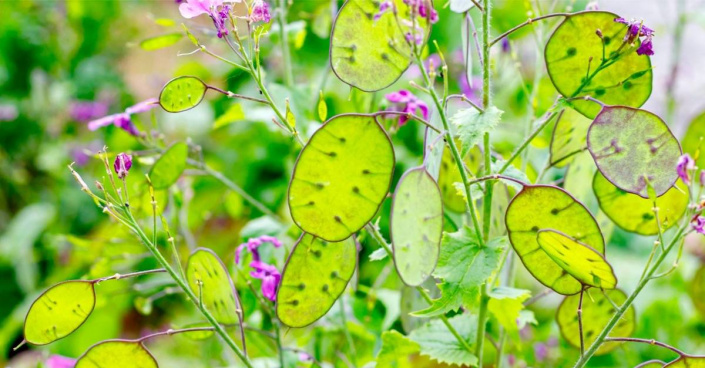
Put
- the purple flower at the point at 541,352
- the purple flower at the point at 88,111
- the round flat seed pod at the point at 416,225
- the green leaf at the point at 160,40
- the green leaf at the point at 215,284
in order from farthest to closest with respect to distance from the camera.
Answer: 1. the purple flower at the point at 88,111
2. the purple flower at the point at 541,352
3. the green leaf at the point at 160,40
4. the green leaf at the point at 215,284
5. the round flat seed pod at the point at 416,225

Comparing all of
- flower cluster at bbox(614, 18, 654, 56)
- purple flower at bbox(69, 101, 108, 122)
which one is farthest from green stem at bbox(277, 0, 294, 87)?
purple flower at bbox(69, 101, 108, 122)

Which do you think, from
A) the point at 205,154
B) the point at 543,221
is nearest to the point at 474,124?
the point at 543,221

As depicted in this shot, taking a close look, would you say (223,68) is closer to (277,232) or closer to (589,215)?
(277,232)

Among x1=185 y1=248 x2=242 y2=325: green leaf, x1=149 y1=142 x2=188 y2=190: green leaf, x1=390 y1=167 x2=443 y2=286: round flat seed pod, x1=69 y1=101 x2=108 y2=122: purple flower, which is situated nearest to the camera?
x1=390 y1=167 x2=443 y2=286: round flat seed pod

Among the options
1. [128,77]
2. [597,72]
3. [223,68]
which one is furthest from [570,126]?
[128,77]

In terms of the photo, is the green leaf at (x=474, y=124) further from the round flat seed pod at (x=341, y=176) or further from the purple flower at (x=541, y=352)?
the purple flower at (x=541, y=352)

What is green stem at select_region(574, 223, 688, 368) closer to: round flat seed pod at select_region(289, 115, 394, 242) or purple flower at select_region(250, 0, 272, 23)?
round flat seed pod at select_region(289, 115, 394, 242)

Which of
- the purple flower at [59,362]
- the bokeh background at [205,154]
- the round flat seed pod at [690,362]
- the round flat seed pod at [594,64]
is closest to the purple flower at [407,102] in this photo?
the bokeh background at [205,154]
